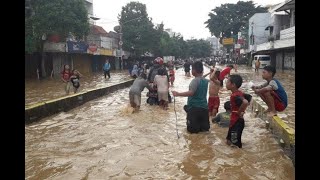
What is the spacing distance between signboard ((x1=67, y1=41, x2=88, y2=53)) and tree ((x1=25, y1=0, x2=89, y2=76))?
4.33m

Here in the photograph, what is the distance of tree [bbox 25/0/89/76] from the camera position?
23.4m

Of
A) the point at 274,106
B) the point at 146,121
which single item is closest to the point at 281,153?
the point at 274,106

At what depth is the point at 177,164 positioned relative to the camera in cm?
549

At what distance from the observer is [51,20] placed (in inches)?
937

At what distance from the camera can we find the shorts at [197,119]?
7.13 m

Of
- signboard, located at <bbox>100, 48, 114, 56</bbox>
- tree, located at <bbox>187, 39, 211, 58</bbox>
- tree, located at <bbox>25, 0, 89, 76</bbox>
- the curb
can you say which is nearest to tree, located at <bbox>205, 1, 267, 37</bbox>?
signboard, located at <bbox>100, 48, 114, 56</bbox>

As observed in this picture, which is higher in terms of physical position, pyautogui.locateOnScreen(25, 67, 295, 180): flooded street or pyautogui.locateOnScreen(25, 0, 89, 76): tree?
pyautogui.locateOnScreen(25, 0, 89, 76): tree

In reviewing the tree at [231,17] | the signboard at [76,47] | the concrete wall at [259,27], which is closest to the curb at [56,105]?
the signboard at [76,47]

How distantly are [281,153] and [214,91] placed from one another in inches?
124

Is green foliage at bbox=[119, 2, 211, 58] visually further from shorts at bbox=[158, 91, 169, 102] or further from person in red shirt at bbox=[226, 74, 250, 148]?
person in red shirt at bbox=[226, 74, 250, 148]

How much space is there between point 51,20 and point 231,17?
47.7 metres

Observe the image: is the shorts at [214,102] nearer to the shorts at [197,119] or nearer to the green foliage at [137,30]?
the shorts at [197,119]

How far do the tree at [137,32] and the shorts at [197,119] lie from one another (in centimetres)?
4653
